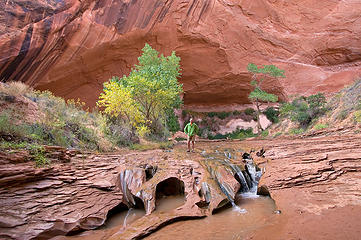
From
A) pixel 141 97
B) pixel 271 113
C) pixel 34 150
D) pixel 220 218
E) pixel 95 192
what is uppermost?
pixel 141 97

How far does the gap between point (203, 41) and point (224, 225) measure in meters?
18.1

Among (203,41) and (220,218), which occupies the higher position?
(203,41)

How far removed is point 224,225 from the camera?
140 inches

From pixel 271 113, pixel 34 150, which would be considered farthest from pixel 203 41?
pixel 34 150

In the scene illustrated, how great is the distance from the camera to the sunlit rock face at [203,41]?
15648 mm

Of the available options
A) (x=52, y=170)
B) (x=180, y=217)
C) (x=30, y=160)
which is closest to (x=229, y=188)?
(x=180, y=217)

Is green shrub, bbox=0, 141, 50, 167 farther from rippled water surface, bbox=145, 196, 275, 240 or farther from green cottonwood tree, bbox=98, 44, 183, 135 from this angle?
green cottonwood tree, bbox=98, 44, 183, 135

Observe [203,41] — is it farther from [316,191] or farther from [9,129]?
[316,191]

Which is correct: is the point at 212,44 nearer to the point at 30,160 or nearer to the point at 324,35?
the point at 324,35

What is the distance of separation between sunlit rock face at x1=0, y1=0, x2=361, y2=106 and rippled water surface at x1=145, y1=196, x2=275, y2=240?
1561cm

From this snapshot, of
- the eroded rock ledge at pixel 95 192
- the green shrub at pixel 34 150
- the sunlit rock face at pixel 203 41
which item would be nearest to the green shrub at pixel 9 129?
the green shrub at pixel 34 150

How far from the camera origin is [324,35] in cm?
1839

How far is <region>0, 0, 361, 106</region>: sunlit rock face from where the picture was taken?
Answer: 15.6 meters

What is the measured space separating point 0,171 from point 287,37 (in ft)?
69.7
